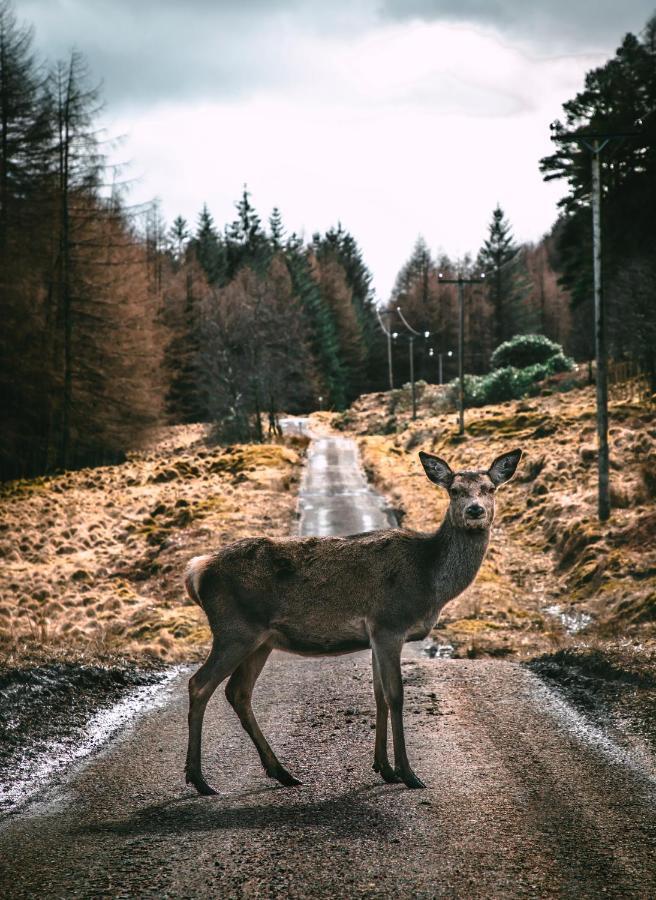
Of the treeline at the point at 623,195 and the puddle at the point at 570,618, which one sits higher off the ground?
the treeline at the point at 623,195

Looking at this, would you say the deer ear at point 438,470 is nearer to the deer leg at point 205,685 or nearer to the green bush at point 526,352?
the deer leg at point 205,685

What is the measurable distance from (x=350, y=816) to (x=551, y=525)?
2271 cm

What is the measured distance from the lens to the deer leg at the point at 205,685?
6781 millimetres

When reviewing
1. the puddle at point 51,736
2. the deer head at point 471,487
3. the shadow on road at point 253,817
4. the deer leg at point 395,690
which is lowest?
the puddle at point 51,736

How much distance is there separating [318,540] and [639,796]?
10.3ft

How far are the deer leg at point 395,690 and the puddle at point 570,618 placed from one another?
11.4 m

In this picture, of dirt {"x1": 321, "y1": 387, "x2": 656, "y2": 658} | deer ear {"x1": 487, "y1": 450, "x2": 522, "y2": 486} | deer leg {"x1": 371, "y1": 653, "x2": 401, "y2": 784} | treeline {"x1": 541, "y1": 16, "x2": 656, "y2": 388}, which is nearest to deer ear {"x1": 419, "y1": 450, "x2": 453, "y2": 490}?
deer ear {"x1": 487, "y1": 450, "x2": 522, "y2": 486}

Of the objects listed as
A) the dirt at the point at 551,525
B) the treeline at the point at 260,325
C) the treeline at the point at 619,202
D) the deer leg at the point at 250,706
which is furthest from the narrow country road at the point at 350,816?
the treeline at the point at 260,325

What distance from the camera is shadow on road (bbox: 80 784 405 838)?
19.1 feet

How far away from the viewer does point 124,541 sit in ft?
102

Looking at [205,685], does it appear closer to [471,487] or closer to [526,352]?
[471,487]

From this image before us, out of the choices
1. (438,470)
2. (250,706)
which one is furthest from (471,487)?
(250,706)

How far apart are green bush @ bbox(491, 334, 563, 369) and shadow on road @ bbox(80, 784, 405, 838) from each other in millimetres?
69448

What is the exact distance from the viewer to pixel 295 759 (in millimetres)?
7719
